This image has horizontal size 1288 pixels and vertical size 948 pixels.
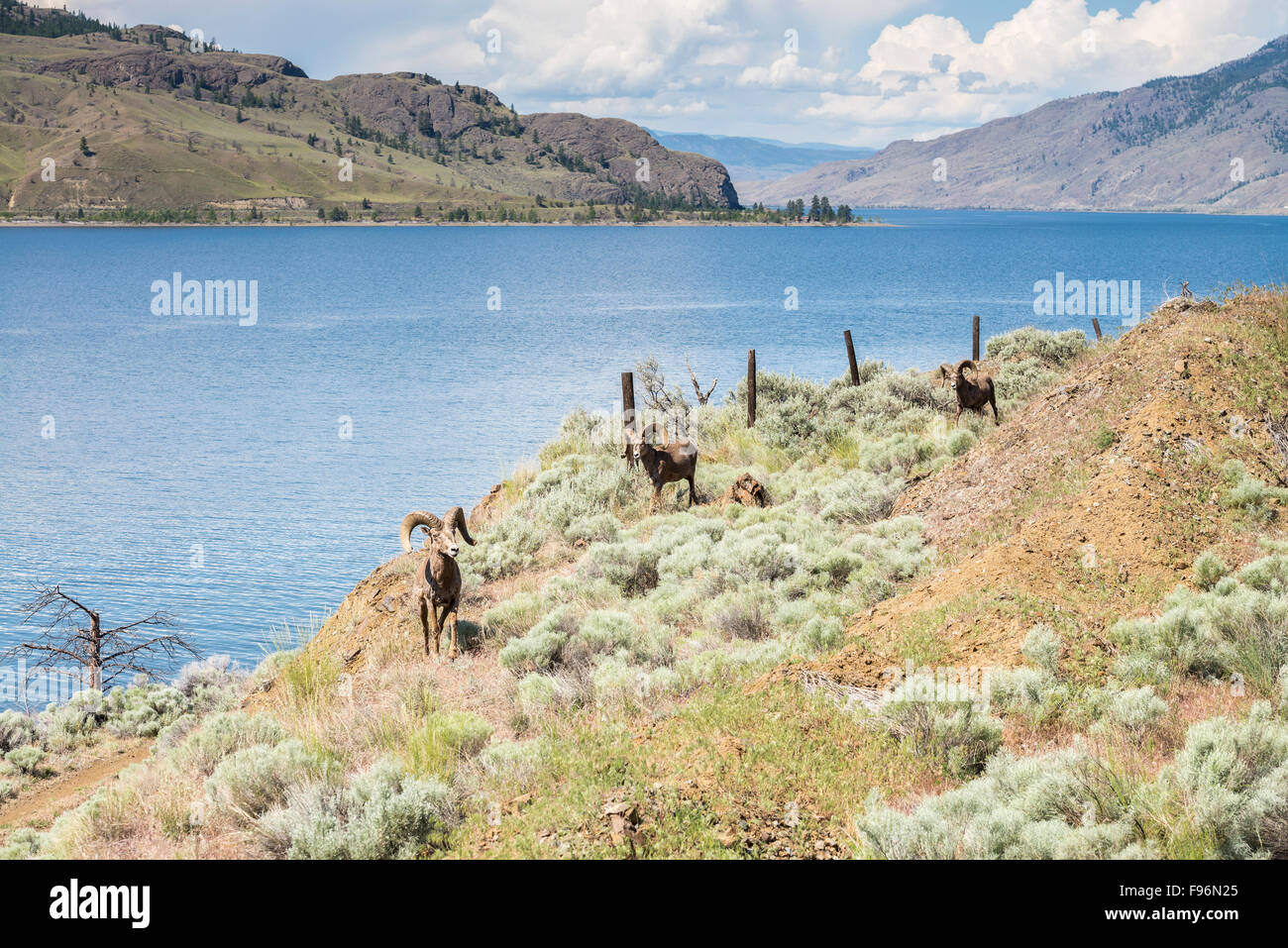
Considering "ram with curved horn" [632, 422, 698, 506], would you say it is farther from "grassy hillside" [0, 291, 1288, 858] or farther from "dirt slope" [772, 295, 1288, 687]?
"dirt slope" [772, 295, 1288, 687]

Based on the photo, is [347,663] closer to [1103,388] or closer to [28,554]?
[1103,388]

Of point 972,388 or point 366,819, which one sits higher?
point 972,388

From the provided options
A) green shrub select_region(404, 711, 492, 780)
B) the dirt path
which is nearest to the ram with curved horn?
the dirt path

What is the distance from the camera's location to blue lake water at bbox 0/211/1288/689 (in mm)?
20656

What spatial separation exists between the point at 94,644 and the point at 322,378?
30564 millimetres

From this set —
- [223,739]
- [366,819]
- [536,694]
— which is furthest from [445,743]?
[223,739]

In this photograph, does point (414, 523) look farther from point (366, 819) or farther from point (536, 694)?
point (366, 819)

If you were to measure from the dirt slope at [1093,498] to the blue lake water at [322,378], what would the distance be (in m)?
11.8

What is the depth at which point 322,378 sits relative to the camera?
43938 mm

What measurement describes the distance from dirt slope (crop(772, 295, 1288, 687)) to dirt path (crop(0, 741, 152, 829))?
7.62m

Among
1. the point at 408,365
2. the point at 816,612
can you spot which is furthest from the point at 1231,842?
the point at 408,365

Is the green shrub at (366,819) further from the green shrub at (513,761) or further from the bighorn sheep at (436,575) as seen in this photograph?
the bighorn sheep at (436,575)

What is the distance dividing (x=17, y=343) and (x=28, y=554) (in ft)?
131
